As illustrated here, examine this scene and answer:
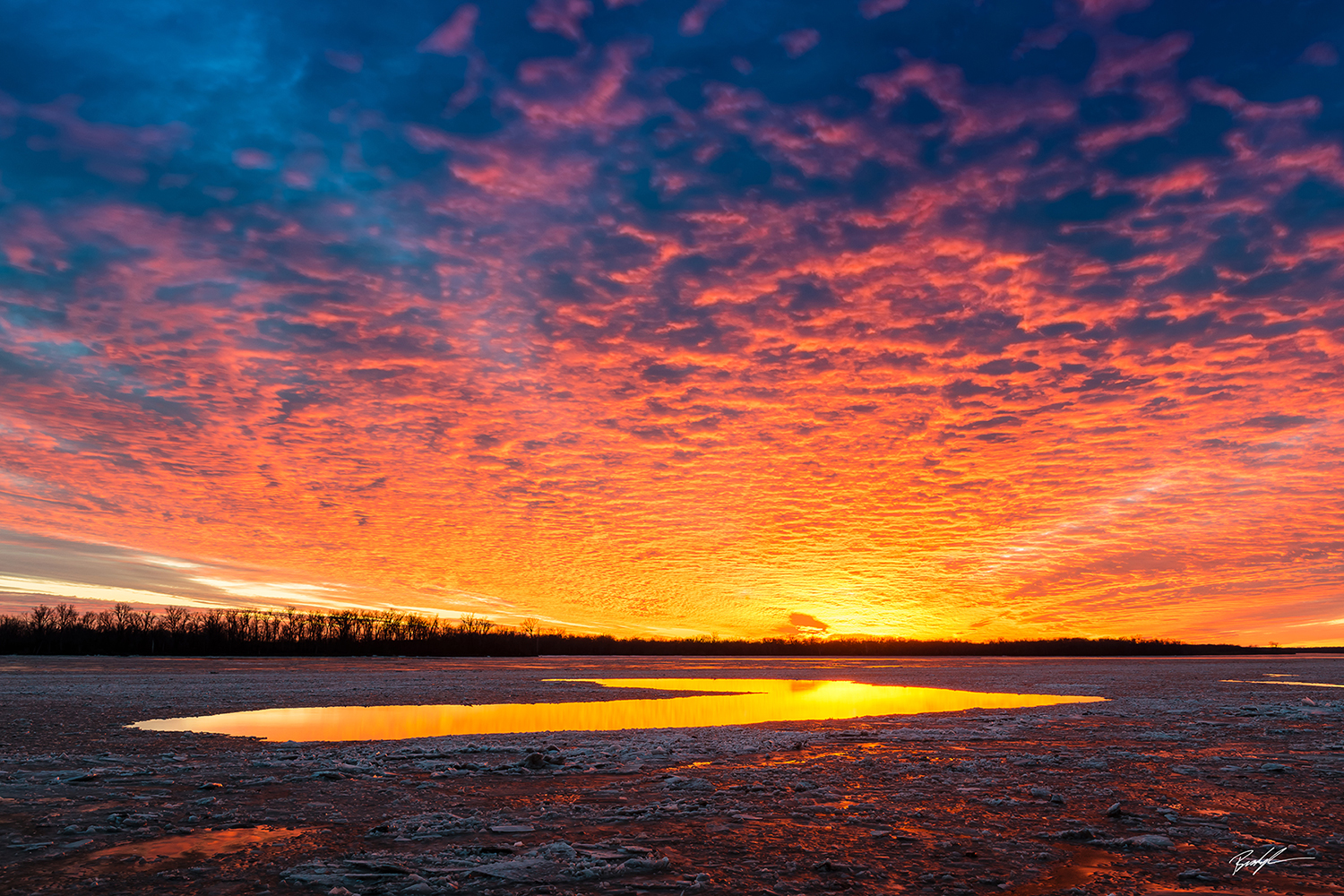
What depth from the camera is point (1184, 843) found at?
22.2ft

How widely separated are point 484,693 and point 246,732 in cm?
1238

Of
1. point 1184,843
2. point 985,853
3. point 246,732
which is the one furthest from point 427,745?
point 1184,843

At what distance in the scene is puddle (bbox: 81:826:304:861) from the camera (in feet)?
20.9

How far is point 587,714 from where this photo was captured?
65.4 ft

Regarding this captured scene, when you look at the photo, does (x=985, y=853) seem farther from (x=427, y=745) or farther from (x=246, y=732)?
(x=246, y=732)

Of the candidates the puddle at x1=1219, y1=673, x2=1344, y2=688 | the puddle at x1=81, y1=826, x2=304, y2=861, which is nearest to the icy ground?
the puddle at x1=81, y1=826, x2=304, y2=861

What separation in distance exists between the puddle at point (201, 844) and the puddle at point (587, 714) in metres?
7.71

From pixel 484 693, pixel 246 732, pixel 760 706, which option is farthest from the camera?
pixel 484 693
